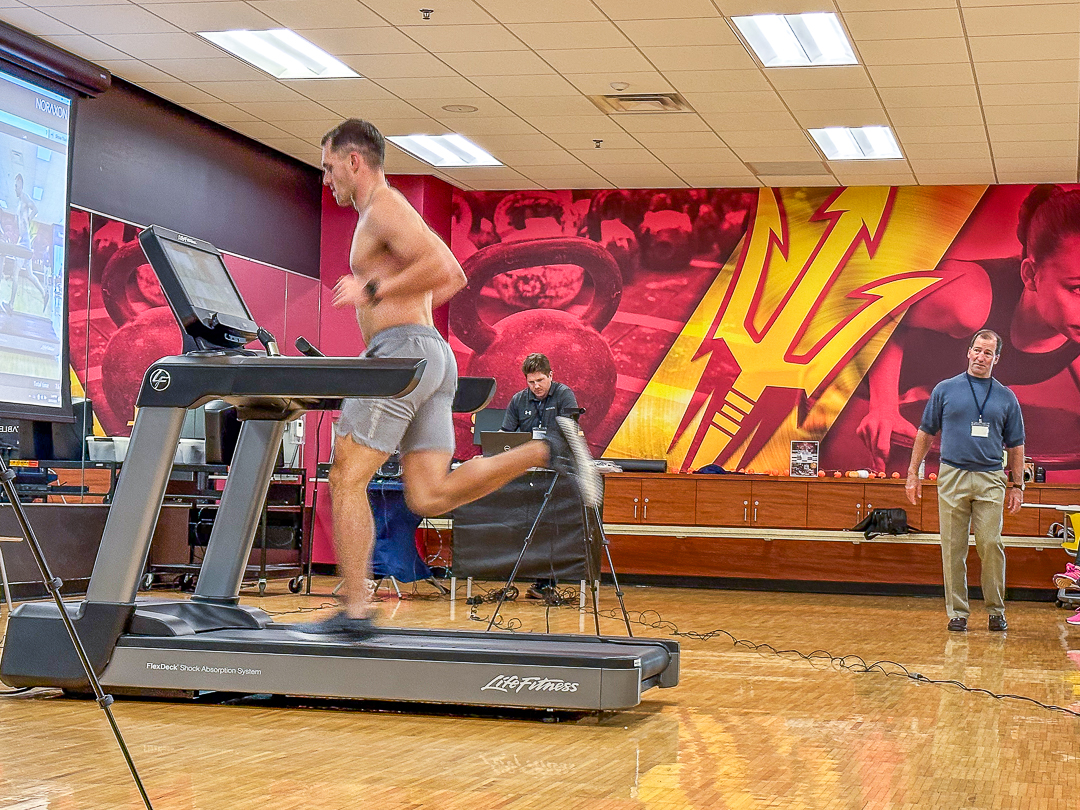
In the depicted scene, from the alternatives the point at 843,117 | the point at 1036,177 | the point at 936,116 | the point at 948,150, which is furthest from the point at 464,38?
the point at 1036,177

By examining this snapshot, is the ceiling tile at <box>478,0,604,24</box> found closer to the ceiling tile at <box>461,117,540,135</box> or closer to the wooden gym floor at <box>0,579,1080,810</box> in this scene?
the ceiling tile at <box>461,117,540,135</box>

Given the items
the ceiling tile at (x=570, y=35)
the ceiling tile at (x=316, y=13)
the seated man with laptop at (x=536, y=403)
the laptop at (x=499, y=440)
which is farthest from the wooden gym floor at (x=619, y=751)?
the ceiling tile at (x=316, y=13)

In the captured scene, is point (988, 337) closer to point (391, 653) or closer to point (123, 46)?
point (391, 653)

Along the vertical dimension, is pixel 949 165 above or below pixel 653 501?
above

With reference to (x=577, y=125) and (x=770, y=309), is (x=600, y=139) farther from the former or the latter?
(x=770, y=309)

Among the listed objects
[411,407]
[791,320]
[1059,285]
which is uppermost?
[1059,285]

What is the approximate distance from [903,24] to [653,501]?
13.7 ft

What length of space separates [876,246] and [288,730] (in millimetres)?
7502

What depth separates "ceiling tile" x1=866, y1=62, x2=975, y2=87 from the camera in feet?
22.7

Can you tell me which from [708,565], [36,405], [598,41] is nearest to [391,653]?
[36,405]

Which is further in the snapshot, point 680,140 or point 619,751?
point 680,140

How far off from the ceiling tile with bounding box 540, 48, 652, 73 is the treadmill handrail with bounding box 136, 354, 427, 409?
3709mm

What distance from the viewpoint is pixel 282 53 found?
7.16 metres

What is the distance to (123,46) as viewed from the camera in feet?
22.9
